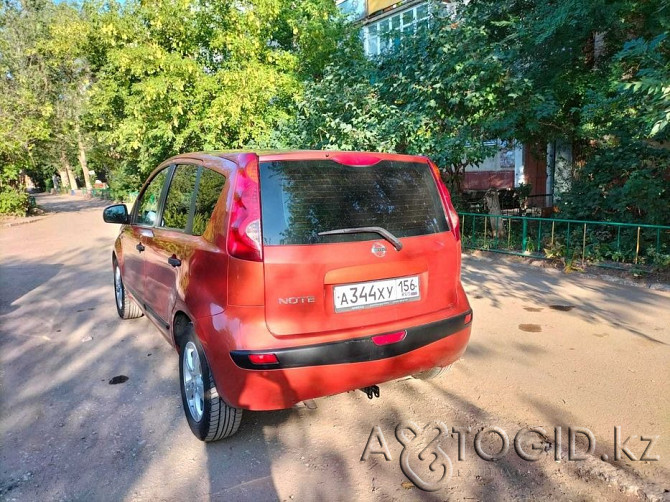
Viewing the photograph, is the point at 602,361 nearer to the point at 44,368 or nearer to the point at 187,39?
the point at 44,368

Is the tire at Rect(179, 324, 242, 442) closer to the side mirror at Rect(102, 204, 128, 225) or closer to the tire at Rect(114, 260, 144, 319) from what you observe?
the side mirror at Rect(102, 204, 128, 225)

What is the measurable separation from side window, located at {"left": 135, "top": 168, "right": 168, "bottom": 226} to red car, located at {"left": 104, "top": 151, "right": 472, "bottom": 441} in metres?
0.85

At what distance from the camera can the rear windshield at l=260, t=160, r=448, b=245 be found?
8.57 ft

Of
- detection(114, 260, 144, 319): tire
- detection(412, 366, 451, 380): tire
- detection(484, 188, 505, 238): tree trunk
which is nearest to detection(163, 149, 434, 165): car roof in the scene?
detection(412, 366, 451, 380): tire

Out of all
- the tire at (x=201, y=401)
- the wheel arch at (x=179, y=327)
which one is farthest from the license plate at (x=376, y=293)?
the wheel arch at (x=179, y=327)

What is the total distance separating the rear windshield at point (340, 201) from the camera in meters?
2.61

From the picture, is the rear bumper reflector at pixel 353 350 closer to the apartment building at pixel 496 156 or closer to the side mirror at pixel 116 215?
the side mirror at pixel 116 215

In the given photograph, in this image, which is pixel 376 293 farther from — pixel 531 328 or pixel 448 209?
pixel 531 328

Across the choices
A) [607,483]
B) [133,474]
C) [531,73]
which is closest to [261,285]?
[133,474]

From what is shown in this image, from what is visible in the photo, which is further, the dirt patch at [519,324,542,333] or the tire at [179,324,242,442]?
the dirt patch at [519,324,542,333]

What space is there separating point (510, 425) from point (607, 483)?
0.63 meters

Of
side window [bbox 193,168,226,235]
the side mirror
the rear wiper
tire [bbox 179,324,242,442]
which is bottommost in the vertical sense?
tire [bbox 179,324,242,442]

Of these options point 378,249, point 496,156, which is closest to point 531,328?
point 378,249

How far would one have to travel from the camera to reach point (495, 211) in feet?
32.4
